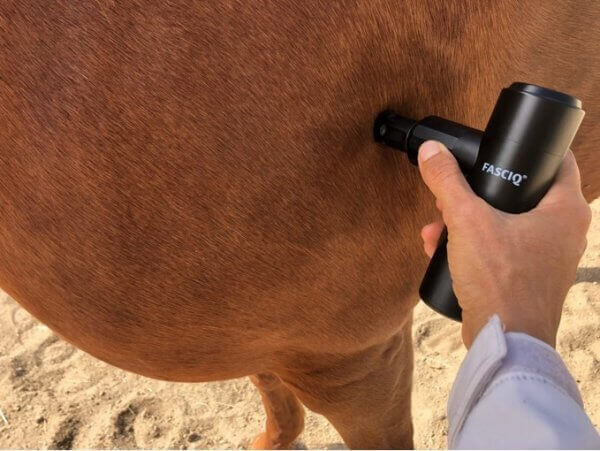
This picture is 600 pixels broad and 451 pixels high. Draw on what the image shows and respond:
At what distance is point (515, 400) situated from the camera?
598mm

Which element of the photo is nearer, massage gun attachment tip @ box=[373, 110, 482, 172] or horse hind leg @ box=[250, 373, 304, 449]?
massage gun attachment tip @ box=[373, 110, 482, 172]

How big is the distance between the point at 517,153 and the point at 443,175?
0.09m

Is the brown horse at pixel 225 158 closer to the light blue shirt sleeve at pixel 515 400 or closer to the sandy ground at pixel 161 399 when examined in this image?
the light blue shirt sleeve at pixel 515 400

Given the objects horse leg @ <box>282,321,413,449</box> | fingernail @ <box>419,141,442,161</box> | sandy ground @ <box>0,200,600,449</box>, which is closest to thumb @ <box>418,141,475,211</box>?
fingernail @ <box>419,141,442,161</box>

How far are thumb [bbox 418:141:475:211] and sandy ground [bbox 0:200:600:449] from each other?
60.4 inches

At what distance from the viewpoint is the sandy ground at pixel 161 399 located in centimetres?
207

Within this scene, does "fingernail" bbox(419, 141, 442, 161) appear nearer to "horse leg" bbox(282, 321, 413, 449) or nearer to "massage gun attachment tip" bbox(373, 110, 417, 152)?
"massage gun attachment tip" bbox(373, 110, 417, 152)

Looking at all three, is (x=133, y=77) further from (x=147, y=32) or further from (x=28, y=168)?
(x=28, y=168)

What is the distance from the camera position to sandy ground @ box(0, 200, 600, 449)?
2074 mm

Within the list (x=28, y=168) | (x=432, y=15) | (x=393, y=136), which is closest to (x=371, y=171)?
(x=393, y=136)

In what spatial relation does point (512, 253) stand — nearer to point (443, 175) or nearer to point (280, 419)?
point (443, 175)

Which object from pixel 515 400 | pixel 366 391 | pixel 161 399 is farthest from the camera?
pixel 161 399

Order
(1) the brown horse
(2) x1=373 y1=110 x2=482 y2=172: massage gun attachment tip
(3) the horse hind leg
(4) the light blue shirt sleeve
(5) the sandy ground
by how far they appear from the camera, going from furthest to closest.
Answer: (5) the sandy ground, (3) the horse hind leg, (2) x1=373 y1=110 x2=482 y2=172: massage gun attachment tip, (1) the brown horse, (4) the light blue shirt sleeve

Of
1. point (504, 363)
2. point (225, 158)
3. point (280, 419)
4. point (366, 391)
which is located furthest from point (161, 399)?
point (504, 363)
